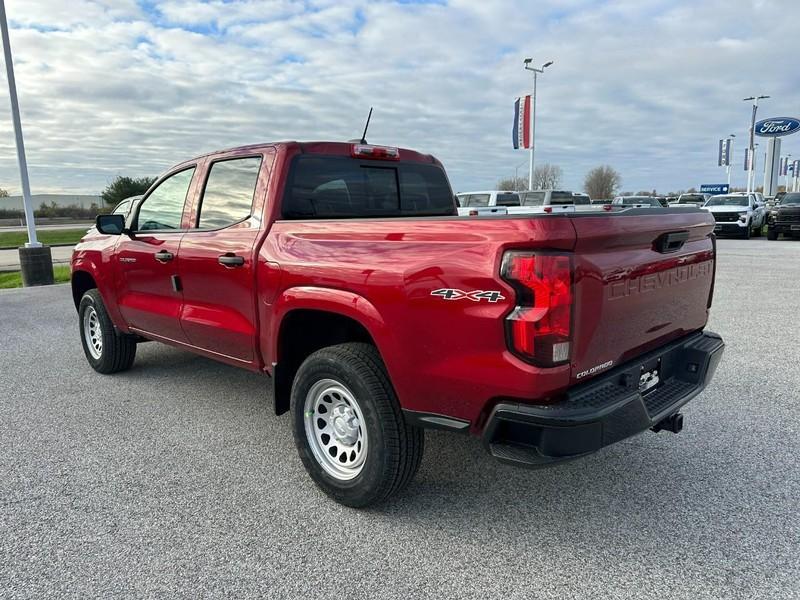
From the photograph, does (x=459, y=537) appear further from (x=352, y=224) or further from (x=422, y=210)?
(x=422, y=210)

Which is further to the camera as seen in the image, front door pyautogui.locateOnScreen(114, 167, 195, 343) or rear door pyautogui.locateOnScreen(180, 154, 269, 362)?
front door pyautogui.locateOnScreen(114, 167, 195, 343)

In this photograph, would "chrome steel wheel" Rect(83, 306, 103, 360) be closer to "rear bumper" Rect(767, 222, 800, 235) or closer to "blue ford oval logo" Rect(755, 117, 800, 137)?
"rear bumper" Rect(767, 222, 800, 235)

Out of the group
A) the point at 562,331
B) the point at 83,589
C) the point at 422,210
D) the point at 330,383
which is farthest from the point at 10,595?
the point at 422,210

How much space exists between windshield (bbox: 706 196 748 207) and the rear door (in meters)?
25.3

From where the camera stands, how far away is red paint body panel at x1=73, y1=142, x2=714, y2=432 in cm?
233

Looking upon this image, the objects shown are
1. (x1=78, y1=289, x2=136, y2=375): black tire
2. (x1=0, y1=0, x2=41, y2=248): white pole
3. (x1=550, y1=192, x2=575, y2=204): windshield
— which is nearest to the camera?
(x1=78, y1=289, x2=136, y2=375): black tire

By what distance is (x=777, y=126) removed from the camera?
156 ft

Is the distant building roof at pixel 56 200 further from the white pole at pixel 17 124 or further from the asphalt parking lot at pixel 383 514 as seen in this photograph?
the asphalt parking lot at pixel 383 514

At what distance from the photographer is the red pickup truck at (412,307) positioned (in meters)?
2.32

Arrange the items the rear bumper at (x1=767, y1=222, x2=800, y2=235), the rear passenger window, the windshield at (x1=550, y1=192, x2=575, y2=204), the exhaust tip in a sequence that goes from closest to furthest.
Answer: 1. the exhaust tip
2. the rear passenger window
3. the rear bumper at (x1=767, y1=222, x2=800, y2=235)
4. the windshield at (x1=550, y1=192, x2=575, y2=204)

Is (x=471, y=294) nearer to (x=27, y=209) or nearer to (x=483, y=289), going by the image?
(x=483, y=289)

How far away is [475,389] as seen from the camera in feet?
8.07

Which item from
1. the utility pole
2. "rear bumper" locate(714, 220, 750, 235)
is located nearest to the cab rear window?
the utility pole

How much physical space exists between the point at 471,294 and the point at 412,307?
1.05ft
